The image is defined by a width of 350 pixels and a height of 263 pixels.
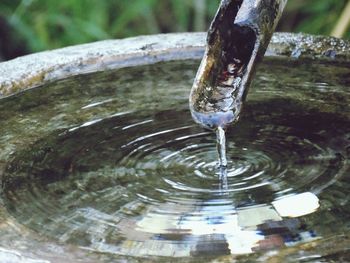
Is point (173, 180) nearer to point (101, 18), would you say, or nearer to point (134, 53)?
point (134, 53)

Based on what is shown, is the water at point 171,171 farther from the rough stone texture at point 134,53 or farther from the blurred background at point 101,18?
the blurred background at point 101,18

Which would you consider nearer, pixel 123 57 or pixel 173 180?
pixel 173 180

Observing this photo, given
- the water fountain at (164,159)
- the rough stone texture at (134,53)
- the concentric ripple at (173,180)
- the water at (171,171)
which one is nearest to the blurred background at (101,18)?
the rough stone texture at (134,53)

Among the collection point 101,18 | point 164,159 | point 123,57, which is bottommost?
point 164,159

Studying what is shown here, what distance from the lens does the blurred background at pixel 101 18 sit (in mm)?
4012

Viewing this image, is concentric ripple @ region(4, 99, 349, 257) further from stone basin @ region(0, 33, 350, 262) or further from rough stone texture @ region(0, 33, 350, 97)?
rough stone texture @ region(0, 33, 350, 97)

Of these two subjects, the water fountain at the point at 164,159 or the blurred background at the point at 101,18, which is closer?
the water fountain at the point at 164,159

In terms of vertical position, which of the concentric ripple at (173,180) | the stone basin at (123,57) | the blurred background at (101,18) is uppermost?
the blurred background at (101,18)

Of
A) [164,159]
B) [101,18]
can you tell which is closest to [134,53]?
[164,159]

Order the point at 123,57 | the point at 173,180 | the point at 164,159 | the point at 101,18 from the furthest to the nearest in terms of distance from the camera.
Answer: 1. the point at 101,18
2. the point at 123,57
3. the point at 164,159
4. the point at 173,180

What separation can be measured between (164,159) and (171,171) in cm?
8

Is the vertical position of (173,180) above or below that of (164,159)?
below

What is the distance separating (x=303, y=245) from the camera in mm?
1459

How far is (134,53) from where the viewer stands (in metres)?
2.63
